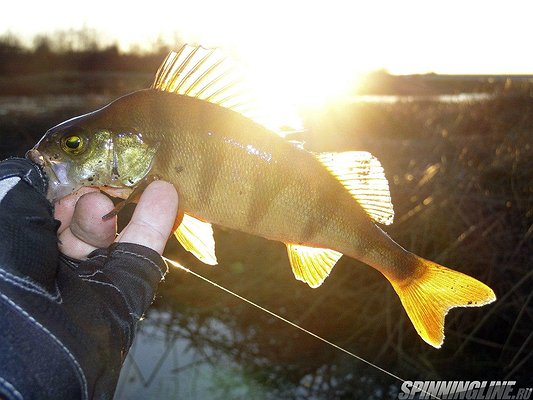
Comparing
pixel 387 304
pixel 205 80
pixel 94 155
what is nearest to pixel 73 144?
pixel 94 155

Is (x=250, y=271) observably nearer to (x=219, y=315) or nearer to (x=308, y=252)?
(x=219, y=315)

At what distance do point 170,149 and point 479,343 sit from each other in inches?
180

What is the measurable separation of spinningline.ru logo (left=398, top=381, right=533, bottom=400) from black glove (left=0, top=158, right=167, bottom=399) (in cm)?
254

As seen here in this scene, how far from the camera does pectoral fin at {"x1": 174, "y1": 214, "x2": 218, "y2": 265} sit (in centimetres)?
232

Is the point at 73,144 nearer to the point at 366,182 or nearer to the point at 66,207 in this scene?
the point at 66,207

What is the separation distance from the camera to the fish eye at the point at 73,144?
6.84ft

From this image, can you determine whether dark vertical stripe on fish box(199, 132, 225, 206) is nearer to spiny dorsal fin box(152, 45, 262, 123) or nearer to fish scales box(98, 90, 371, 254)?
fish scales box(98, 90, 371, 254)

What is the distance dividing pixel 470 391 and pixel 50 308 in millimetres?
4069

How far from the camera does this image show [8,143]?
953 cm

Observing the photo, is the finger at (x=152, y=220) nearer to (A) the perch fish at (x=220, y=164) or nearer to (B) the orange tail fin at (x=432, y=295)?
(A) the perch fish at (x=220, y=164)

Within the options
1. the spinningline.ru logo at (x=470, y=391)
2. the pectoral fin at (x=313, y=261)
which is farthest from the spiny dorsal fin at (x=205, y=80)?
the spinningline.ru logo at (x=470, y=391)

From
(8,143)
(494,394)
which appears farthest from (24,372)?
(8,143)

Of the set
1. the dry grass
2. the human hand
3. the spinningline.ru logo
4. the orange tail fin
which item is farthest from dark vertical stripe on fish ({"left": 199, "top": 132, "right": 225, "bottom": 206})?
the spinningline.ru logo

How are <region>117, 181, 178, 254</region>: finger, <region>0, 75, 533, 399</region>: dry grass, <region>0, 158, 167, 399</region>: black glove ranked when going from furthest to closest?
<region>0, 75, 533, 399</region>: dry grass < <region>117, 181, 178, 254</region>: finger < <region>0, 158, 167, 399</region>: black glove
